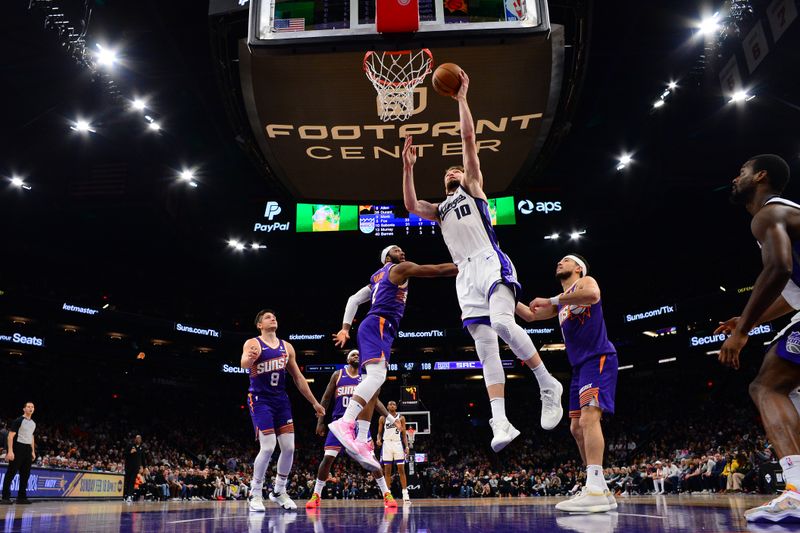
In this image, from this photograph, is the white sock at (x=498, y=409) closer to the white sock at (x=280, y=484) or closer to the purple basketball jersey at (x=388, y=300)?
the purple basketball jersey at (x=388, y=300)

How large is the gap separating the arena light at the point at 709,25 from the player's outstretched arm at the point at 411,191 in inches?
496

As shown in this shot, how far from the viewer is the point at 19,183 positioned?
23531mm

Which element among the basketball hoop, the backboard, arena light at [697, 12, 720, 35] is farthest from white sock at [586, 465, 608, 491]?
arena light at [697, 12, 720, 35]

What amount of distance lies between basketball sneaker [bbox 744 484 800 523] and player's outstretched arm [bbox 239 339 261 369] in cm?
514

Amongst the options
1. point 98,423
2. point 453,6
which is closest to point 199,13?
point 453,6

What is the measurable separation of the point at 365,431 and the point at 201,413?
29945 millimetres

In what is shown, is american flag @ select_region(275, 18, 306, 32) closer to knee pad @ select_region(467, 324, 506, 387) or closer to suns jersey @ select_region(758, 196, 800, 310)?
knee pad @ select_region(467, 324, 506, 387)

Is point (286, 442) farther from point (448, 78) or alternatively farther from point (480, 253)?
point (448, 78)

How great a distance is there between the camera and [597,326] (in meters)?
5.41

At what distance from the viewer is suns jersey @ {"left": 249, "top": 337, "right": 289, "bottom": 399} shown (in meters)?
7.18

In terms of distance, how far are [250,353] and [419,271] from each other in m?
2.40

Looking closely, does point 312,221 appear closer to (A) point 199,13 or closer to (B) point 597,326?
(A) point 199,13

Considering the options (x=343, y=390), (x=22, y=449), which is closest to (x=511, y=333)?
(x=343, y=390)

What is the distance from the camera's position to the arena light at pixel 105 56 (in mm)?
16094
